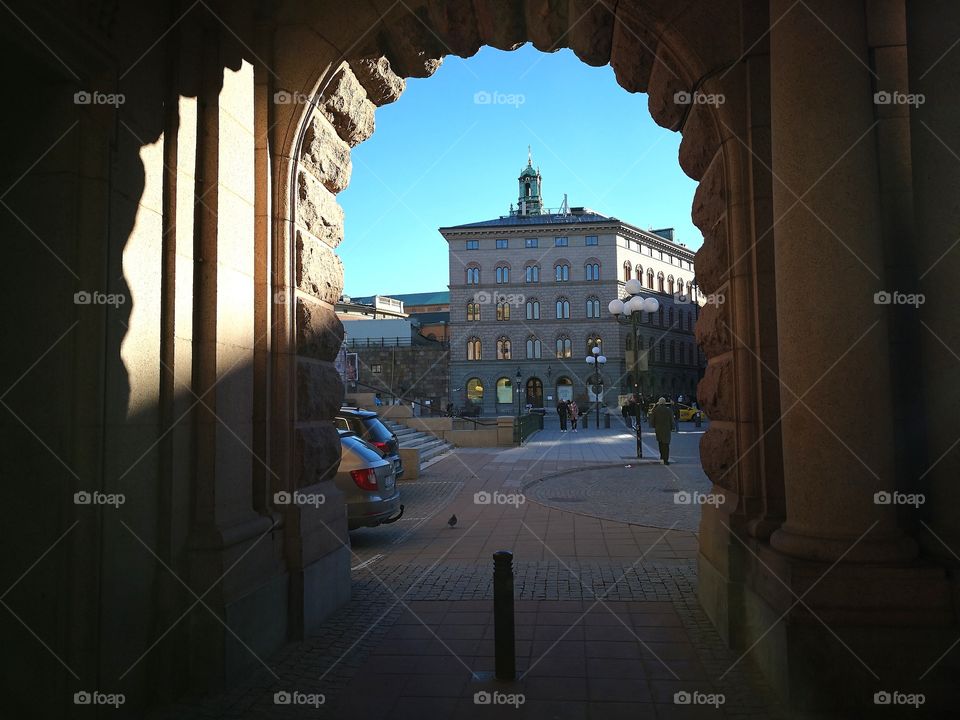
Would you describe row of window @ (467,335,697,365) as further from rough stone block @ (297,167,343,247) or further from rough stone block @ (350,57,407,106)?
rough stone block @ (297,167,343,247)

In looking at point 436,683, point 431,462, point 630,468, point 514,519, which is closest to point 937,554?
point 436,683

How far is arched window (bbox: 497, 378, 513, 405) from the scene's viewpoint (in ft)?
211

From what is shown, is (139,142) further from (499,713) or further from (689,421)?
(689,421)

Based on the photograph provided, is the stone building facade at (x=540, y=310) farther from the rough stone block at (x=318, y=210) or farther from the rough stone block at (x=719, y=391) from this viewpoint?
the rough stone block at (x=719, y=391)

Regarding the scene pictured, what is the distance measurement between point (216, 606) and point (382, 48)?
4.65m

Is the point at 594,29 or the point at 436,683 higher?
the point at 594,29

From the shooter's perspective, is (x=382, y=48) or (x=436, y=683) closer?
(x=436, y=683)

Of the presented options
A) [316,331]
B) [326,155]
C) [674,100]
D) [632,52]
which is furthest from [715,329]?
[326,155]

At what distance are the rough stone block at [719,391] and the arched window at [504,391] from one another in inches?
2308

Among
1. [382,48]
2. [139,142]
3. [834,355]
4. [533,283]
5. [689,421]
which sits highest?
[533,283]

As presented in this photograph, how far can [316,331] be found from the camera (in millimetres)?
5848

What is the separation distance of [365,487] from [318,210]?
14.2ft

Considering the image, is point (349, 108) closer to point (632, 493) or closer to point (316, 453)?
point (316, 453)

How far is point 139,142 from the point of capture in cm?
421
